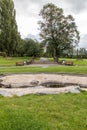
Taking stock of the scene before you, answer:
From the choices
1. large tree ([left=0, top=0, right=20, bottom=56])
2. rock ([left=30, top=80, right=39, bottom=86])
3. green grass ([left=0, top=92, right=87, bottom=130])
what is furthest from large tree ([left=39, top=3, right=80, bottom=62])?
green grass ([left=0, top=92, right=87, bottom=130])

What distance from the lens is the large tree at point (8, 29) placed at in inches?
2174

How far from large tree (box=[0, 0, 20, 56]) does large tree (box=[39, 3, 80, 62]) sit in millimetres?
10406

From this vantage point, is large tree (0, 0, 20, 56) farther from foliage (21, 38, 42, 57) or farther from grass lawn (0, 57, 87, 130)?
grass lawn (0, 57, 87, 130)

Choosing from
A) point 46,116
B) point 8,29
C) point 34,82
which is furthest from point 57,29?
point 46,116

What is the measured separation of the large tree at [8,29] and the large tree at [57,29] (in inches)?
410

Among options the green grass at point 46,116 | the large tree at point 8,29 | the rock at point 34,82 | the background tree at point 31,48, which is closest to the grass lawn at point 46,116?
the green grass at point 46,116

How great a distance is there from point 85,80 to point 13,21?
42.8 meters

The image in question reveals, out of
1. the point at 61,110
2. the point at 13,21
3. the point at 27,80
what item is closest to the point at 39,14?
the point at 13,21

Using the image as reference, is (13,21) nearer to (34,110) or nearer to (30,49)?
(30,49)

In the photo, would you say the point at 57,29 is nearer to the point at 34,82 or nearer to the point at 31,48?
the point at 31,48

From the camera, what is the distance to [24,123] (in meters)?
5.54

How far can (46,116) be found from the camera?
6.53 m

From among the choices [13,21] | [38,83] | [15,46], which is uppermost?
[13,21]

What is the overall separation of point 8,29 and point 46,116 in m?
49.9
